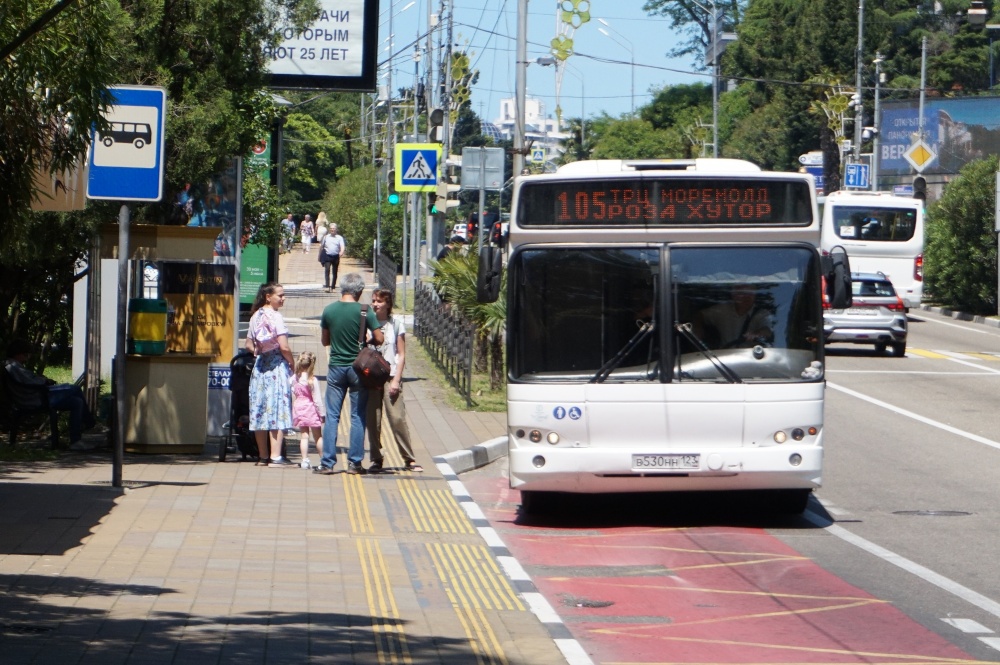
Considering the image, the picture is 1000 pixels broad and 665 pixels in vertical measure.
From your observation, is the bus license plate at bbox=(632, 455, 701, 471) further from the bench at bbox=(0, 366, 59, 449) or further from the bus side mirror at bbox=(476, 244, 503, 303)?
the bench at bbox=(0, 366, 59, 449)

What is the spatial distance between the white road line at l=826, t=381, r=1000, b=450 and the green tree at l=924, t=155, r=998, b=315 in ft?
61.6

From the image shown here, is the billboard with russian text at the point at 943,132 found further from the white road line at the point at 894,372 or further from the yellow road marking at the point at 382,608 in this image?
the yellow road marking at the point at 382,608

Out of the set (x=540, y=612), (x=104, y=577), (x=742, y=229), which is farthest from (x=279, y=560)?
(x=742, y=229)


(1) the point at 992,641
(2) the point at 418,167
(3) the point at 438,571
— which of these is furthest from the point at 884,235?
(1) the point at 992,641

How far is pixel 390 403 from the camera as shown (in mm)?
14508

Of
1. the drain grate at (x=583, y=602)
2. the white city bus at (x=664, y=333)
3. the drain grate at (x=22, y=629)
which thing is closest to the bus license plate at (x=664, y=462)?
the white city bus at (x=664, y=333)

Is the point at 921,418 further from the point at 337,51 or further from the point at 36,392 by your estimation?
the point at 36,392

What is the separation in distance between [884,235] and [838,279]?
90.7ft

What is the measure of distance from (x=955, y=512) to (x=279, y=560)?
20.0 feet

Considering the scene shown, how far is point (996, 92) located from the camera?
85125 millimetres

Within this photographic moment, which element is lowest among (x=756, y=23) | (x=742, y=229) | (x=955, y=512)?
(x=955, y=512)

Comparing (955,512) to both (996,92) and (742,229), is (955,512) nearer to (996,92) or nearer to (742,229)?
(742,229)

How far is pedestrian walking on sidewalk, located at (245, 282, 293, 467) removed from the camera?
47.6 feet

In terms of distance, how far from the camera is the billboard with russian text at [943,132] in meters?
62.0
